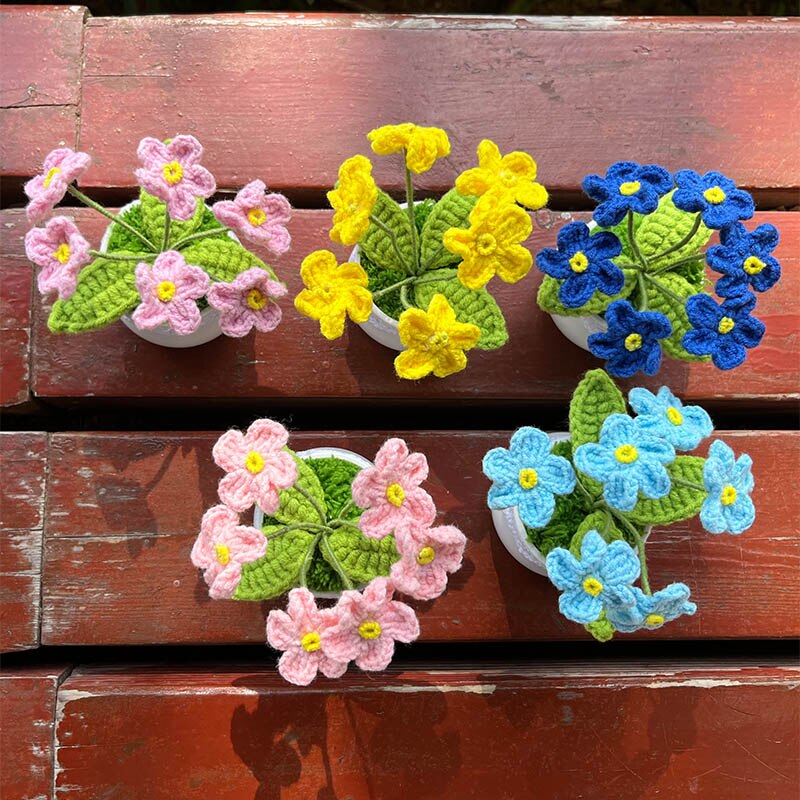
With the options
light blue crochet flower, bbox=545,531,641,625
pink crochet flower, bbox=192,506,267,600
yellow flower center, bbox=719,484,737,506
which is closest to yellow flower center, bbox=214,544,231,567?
pink crochet flower, bbox=192,506,267,600

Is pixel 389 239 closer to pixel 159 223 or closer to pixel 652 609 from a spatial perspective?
pixel 159 223

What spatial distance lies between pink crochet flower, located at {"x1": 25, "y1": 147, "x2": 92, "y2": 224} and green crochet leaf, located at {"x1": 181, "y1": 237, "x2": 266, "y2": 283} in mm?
90

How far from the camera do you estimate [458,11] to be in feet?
3.21

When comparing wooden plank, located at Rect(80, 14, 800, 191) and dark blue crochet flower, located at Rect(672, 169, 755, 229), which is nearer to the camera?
dark blue crochet flower, located at Rect(672, 169, 755, 229)

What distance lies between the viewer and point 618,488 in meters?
0.47

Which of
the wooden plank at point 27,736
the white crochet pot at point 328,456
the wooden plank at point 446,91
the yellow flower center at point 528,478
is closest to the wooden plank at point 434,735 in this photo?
the wooden plank at point 27,736

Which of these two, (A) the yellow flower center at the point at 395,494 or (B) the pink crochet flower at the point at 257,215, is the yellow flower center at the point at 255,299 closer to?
(B) the pink crochet flower at the point at 257,215

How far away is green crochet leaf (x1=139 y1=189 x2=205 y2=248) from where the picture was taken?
567mm

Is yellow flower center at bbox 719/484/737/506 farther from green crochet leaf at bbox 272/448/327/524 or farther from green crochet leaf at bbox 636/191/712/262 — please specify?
green crochet leaf at bbox 272/448/327/524

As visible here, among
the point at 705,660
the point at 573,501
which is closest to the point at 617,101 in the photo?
the point at 573,501

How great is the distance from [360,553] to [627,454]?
0.20 m

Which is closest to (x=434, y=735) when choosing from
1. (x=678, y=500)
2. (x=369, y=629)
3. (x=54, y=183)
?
(x=369, y=629)

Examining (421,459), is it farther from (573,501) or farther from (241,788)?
(241,788)

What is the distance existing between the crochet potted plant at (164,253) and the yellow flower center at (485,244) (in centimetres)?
14
